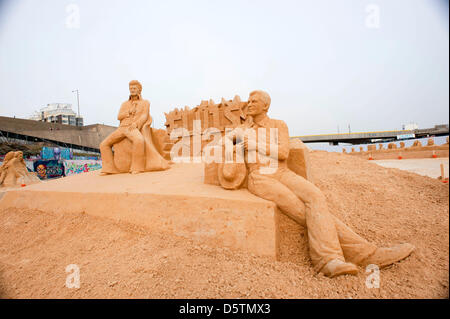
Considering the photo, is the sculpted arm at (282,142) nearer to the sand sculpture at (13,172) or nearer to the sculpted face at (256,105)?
the sculpted face at (256,105)

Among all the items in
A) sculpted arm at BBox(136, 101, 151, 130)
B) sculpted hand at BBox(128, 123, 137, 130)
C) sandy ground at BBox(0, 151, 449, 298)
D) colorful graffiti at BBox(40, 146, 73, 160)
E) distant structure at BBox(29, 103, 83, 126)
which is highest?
distant structure at BBox(29, 103, 83, 126)

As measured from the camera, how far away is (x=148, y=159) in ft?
14.5

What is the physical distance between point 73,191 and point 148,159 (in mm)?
1551

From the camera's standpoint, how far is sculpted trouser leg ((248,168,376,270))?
5.64ft

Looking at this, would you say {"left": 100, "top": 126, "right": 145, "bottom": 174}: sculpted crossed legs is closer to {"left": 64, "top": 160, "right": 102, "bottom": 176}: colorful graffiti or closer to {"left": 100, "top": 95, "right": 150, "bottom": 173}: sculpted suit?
{"left": 100, "top": 95, "right": 150, "bottom": 173}: sculpted suit

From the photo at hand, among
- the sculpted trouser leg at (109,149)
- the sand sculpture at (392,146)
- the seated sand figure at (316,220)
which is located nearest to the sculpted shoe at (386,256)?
the seated sand figure at (316,220)

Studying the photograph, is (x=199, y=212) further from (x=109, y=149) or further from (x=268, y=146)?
(x=109, y=149)

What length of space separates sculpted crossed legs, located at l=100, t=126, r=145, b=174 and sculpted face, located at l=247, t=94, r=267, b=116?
9.03 ft

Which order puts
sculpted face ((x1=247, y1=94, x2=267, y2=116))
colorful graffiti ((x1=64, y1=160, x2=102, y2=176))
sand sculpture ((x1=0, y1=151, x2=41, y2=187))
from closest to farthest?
1. sculpted face ((x1=247, y1=94, x2=267, y2=116))
2. sand sculpture ((x1=0, y1=151, x2=41, y2=187))
3. colorful graffiti ((x1=64, y1=160, x2=102, y2=176))

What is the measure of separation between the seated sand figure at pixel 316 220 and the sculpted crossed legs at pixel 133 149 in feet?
9.05

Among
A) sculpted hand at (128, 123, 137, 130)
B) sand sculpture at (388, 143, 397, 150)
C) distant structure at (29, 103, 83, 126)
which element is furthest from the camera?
distant structure at (29, 103, 83, 126)

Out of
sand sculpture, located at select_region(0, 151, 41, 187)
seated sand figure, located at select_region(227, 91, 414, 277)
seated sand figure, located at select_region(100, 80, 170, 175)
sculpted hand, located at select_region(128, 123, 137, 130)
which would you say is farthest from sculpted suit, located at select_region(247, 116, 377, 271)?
sand sculpture, located at select_region(0, 151, 41, 187)

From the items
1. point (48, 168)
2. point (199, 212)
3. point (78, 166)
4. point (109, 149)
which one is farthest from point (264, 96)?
point (78, 166)
